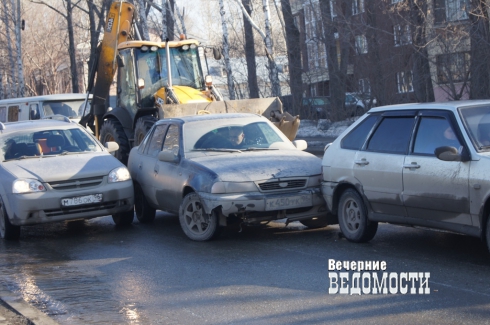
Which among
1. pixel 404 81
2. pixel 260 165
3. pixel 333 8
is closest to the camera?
pixel 260 165

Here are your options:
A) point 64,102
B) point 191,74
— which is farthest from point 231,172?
point 64,102

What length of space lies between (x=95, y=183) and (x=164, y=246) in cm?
170

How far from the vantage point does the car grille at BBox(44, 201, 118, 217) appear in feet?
33.4

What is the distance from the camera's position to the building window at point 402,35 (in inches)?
Answer: 1005

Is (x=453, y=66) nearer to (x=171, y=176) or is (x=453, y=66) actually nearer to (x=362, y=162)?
(x=171, y=176)

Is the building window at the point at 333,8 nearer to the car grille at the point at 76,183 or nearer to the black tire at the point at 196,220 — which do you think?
the car grille at the point at 76,183

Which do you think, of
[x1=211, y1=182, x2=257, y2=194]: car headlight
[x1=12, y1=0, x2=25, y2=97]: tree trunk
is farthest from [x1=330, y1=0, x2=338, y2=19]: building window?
[x1=12, y1=0, x2=25, y2=97]: tree trunk

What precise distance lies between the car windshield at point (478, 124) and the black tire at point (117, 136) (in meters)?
11.6

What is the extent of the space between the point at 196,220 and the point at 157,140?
2.04m

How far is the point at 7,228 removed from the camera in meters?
10.3

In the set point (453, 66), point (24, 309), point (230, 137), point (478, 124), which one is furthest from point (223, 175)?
point (453, 66)

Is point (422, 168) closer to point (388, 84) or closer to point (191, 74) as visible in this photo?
point (191, 74)

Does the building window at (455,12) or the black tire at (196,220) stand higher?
the building window at (455,12)

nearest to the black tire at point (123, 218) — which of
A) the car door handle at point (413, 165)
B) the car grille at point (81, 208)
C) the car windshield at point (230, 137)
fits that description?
the car grille at point (81, 208)
